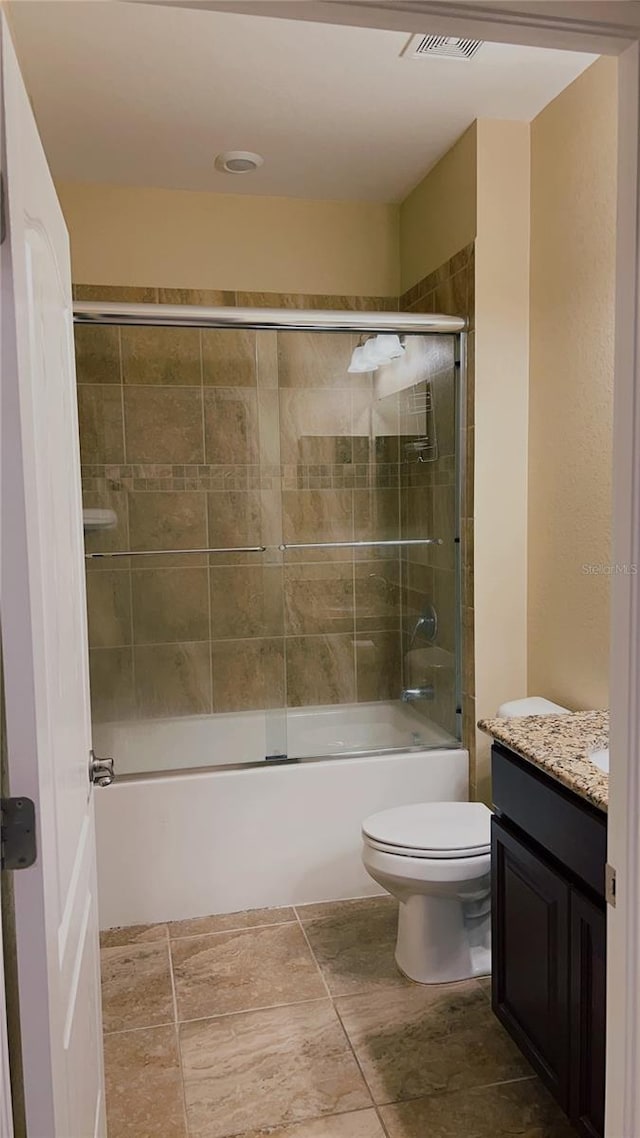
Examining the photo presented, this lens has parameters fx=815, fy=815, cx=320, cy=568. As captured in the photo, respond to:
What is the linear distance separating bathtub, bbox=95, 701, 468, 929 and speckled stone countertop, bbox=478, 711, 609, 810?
40.0 inches

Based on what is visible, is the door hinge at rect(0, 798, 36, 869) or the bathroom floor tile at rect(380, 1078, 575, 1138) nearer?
the door hinge at rect(0, 798, 36, 869)

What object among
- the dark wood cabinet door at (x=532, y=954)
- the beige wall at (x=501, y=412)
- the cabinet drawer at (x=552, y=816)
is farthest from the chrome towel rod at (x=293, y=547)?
the dark wood cabinet door at (x=532, y=954)

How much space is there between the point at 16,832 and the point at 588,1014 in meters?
1.21

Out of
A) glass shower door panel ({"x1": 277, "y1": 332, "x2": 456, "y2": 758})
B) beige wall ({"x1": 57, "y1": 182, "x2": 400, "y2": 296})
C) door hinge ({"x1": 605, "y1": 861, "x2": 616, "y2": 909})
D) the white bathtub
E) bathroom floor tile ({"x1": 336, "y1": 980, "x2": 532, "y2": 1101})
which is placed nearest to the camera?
door hinge ({"x1": 605, "y1": 861, "x2": 616, "y2": 909})

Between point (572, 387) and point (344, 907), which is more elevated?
point (572, 387)

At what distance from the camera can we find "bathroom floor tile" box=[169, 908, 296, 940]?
2.73 metres

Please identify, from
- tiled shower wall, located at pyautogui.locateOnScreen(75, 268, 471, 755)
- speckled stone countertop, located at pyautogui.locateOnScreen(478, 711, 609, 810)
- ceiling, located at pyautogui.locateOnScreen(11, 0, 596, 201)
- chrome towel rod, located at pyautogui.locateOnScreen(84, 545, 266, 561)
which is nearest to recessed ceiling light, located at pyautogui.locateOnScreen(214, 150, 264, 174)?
ceiling, located at pyautogui.locateOnScreen(11, 0, 596, 201)

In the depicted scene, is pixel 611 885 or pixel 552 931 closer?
pixel 611 885

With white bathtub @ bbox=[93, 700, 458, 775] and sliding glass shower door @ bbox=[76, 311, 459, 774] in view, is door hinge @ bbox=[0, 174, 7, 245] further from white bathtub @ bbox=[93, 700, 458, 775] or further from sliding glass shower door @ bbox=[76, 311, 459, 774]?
white bathtub @ bbox=[93, 700, 458, 775]

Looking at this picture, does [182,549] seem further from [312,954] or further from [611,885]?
[611,885]

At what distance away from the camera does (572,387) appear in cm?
256

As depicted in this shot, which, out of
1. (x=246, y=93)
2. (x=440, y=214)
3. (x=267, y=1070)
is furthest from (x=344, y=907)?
(x=246, y=93)

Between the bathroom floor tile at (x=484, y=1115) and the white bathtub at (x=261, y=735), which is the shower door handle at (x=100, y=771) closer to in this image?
the bathroom floor tile at (x=484, y=1115)

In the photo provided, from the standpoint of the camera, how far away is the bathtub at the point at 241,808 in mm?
2771
